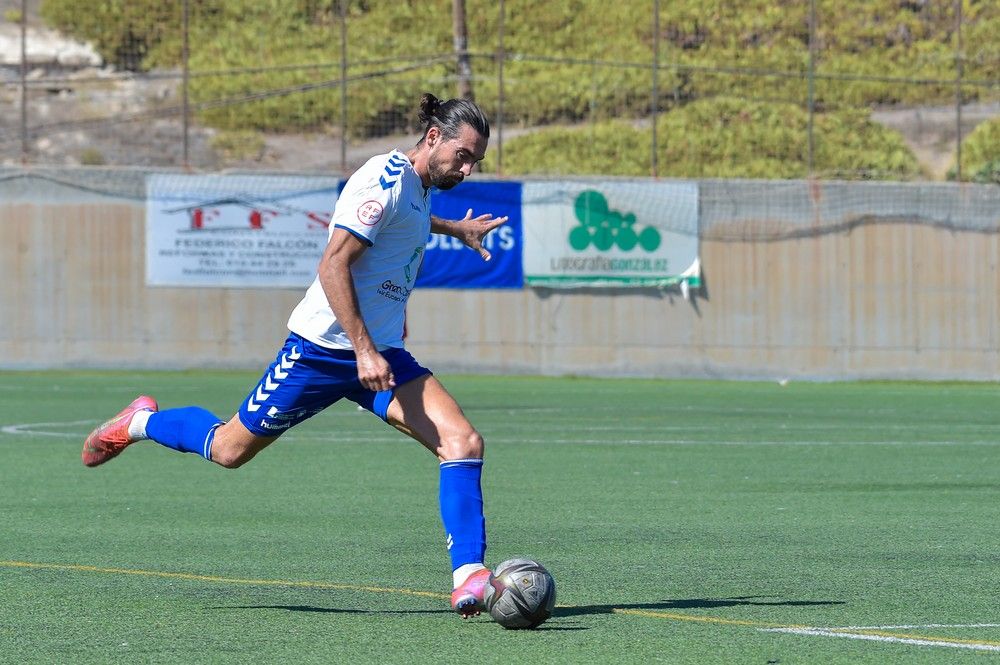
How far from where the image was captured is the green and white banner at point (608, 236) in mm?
28953

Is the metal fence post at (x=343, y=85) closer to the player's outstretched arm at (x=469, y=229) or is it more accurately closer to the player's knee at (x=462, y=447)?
the player's outstretched arm at (x=469, y=229)

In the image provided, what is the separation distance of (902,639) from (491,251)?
22600 millimetres

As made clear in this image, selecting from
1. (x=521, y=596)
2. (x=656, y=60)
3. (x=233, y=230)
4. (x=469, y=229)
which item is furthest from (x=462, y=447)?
(x=656, y=60)

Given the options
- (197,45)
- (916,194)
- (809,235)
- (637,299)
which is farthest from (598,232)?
(197,45)

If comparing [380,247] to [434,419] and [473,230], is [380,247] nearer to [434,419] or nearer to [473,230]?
[434,419]

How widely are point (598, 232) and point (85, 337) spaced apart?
26.6 feet

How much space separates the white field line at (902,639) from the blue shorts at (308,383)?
179 cm

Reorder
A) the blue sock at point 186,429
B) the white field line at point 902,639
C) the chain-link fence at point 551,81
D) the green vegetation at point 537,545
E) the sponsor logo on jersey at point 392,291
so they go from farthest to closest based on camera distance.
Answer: the chain-link fence at point 551,81 < the blue sock at point 186,429 < the sponsor logo on jersey at point 392,291 < the green vegetation at point 537,545 < the white field line at point 902,639

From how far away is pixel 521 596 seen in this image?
6.57 meters

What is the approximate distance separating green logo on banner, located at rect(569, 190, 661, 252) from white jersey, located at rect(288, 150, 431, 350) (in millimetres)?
21760

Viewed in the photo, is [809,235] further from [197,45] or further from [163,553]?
[163,553]

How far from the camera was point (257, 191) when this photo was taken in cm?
2836

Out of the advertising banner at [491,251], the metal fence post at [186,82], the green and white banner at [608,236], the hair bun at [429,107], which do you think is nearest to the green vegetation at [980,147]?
the green and white banner at [608,236]

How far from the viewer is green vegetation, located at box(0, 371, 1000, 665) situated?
20.9ft
